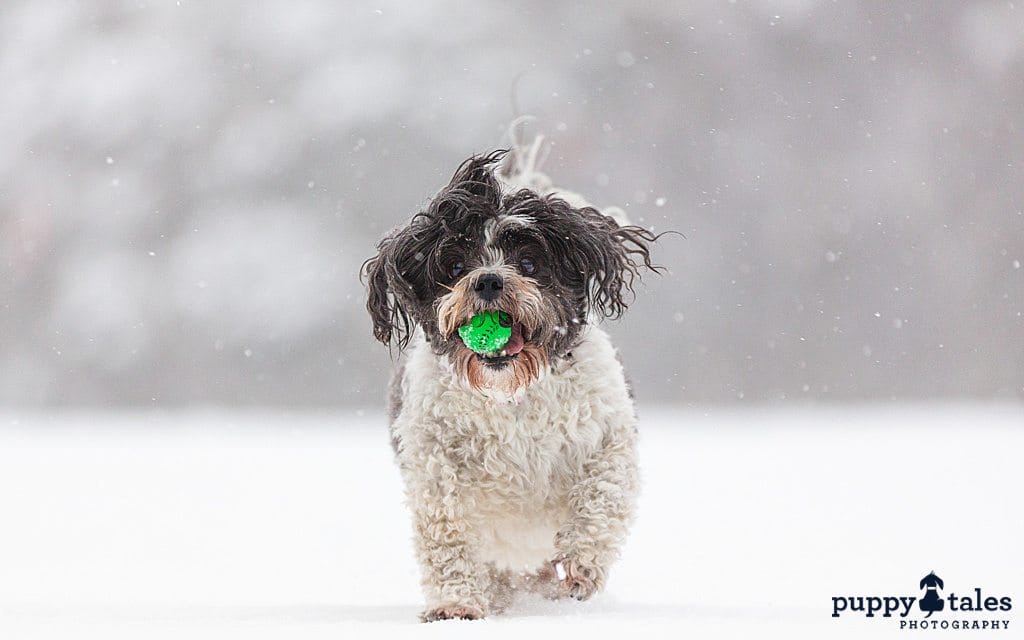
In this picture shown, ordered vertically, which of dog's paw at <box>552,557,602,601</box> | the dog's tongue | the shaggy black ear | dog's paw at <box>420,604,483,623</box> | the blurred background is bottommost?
dog's paw at <box>420,604,483,623</box>

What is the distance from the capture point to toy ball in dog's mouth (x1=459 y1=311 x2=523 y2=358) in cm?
486

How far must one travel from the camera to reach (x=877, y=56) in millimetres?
23484

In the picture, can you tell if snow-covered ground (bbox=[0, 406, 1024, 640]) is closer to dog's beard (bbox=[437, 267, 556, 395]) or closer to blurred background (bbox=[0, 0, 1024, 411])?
dog's beard (bbox=[437, 267, 556, 395])

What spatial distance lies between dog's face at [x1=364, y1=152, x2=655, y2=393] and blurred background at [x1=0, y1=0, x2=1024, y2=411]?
49.8ft

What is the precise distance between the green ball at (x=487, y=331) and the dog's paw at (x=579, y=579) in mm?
804

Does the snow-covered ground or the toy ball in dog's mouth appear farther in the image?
the toy ball in dog's mouth

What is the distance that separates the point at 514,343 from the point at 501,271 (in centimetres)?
26

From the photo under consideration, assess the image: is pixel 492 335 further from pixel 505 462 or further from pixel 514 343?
pixel 505 462

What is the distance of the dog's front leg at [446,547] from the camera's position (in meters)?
4.94

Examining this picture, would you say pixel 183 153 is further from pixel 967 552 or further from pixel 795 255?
pixel 967 552

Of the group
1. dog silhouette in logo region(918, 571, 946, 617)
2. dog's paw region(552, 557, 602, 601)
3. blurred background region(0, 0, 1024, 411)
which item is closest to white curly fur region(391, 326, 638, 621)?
dog's paw region(552, 557, 602, 601)

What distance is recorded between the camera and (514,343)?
4910mm

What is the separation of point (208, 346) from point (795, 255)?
9.59 meters

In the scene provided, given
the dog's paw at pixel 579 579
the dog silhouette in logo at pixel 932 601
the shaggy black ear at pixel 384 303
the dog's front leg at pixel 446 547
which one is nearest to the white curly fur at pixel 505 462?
the dog's front leg at pixel 446 547
